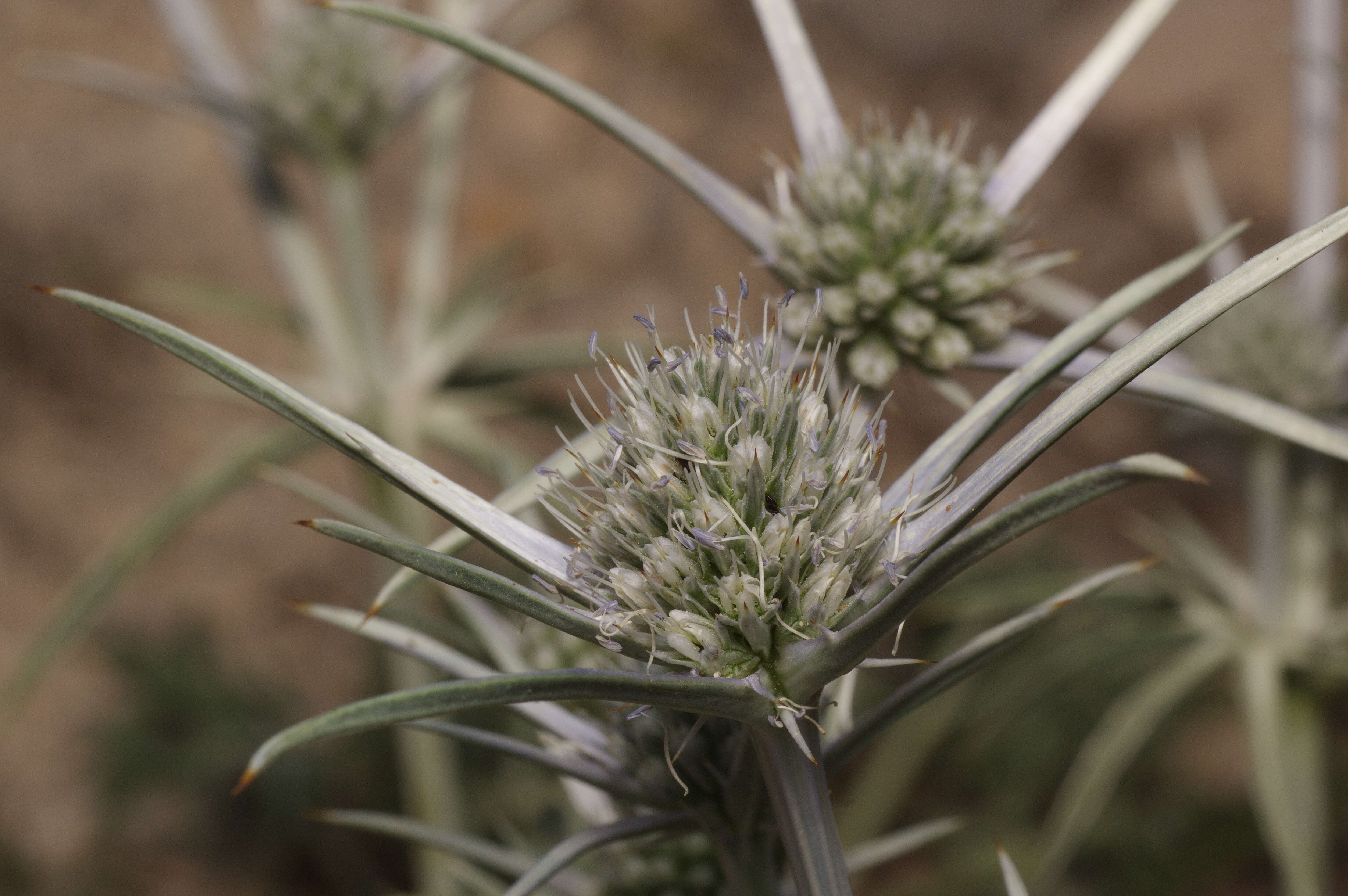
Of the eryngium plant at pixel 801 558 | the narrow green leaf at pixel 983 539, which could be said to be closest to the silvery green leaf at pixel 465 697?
the eryngium plant at pixel 801 558

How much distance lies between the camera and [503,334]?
345 cm

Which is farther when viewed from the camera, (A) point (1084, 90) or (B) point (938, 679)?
→ (A) point (1084, 90)

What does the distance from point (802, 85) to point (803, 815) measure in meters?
0.64

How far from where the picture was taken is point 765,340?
64 cm

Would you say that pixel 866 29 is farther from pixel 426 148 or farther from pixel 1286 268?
pixel 1286 268

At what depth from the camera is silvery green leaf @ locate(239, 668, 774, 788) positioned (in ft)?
1.35

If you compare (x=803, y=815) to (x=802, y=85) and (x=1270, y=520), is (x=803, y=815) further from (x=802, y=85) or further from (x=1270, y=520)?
(x=1270, y=520)

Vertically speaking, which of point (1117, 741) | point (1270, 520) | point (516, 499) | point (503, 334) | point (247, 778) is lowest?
point (247, 778)

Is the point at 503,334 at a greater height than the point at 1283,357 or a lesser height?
greater

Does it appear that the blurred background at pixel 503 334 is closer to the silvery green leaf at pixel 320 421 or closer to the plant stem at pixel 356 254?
the plant stem at pixel 356 254

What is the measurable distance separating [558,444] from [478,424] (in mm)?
1079

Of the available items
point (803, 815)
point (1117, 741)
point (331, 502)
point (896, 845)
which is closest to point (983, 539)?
point (803, 815)

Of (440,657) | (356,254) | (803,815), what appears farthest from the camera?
(356,254)

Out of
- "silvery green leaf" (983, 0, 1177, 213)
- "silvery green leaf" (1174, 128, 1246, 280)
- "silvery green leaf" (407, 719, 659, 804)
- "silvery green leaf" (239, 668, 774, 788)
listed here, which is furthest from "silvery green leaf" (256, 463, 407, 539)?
"silvery green leaf" (1174, 128, 1246, 280)
